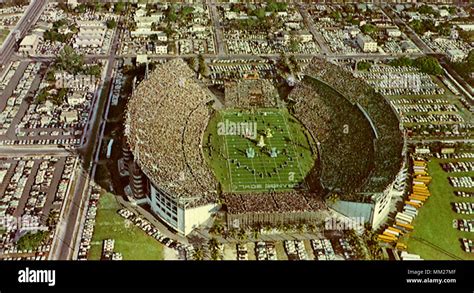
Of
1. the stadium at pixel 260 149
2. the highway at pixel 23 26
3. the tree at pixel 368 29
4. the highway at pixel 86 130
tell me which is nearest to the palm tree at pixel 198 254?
the stadium at pixel 260 149

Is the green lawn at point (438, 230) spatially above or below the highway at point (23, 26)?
above

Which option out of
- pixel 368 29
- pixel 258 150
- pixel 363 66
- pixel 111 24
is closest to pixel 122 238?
pixel 258 150

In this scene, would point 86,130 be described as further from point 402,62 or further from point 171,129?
point 402,62

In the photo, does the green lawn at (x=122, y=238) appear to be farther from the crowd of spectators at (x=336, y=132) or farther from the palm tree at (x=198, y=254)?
the crowd of spectators at (x=336, y=132)

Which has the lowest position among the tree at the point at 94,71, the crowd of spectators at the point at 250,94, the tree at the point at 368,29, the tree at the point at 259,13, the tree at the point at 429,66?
the tree at the point at 259,13

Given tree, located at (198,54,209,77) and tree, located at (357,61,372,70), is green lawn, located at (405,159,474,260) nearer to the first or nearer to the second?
tree, located at (357,61,372,70)

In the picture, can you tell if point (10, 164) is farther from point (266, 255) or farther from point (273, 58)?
point (273, 58)
